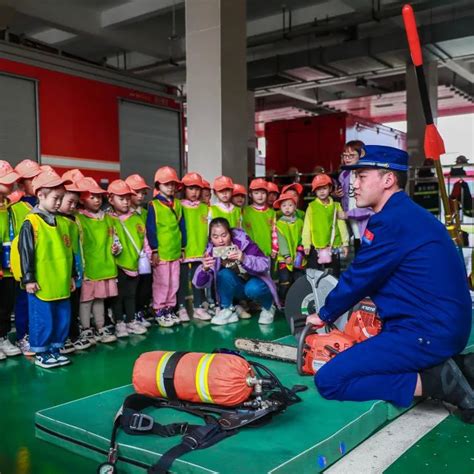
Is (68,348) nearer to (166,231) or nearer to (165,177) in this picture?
(166,231)

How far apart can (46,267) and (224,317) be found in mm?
2067

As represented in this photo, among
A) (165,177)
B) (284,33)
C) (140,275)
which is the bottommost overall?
(140,275)

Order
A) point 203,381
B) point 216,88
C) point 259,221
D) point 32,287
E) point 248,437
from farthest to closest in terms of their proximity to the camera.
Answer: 1. point 216,88
2. point 259,221
3. point 32,287
4. point 203,381
5. point 248,437

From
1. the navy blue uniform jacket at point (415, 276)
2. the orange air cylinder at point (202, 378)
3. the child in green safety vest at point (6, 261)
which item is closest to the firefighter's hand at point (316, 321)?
the navy blue uniform jacket at point (415, 276)

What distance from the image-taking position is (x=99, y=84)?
769 centimetres

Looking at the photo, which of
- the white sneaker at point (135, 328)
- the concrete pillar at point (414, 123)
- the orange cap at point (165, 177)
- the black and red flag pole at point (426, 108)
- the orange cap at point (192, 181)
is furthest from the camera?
the concrete pillar at point (414, 123)

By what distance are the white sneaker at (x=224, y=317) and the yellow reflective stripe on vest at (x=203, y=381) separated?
2762 millimetres

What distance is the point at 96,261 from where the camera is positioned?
16.0ft

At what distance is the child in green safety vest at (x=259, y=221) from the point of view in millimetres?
Answer: 6305

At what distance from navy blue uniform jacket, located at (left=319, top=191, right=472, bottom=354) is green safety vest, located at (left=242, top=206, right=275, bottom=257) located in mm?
3285

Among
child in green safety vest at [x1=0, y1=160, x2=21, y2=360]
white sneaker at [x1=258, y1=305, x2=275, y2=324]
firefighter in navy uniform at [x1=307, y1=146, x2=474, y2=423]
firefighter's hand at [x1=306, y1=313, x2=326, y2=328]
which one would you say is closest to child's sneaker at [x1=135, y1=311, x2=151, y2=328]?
white sneaker at [x1=258, y1=305, x2=275, y2=324]

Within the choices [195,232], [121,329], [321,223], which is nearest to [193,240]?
[195,232]

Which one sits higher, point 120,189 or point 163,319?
point 120,189

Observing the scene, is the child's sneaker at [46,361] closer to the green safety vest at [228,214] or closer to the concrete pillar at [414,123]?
the green safety vest at [228,214]
